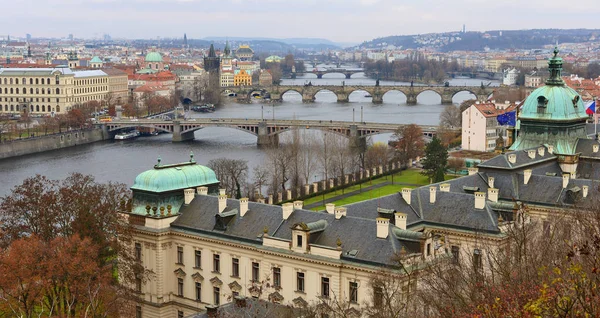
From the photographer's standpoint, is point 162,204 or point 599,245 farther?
point 162,204

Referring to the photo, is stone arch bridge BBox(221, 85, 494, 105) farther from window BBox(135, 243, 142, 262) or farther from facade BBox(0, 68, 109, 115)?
window BBox(135, 243, 142, 262)

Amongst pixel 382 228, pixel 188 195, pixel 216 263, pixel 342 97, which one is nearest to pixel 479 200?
pixel 382 228

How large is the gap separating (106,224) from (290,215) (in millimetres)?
8651

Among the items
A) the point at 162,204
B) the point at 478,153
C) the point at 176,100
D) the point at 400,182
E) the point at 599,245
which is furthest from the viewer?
the point at 176,100

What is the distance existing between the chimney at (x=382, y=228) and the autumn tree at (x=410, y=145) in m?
51.0

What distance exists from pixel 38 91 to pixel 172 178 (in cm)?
10822

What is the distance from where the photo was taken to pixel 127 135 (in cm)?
12375

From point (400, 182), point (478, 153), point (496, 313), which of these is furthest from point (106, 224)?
point (478, 153)

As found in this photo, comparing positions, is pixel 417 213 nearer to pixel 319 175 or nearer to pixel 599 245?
pixel 599 245

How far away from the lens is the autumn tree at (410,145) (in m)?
85.8

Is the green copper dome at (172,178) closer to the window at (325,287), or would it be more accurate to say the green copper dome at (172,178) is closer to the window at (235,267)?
the window at (235,267)

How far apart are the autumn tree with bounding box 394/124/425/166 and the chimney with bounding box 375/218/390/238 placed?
51021 millimetres

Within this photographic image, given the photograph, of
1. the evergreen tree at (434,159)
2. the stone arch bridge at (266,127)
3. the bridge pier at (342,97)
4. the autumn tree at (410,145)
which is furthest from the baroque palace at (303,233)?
the bridge pier at (342,97)

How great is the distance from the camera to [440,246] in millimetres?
35812
